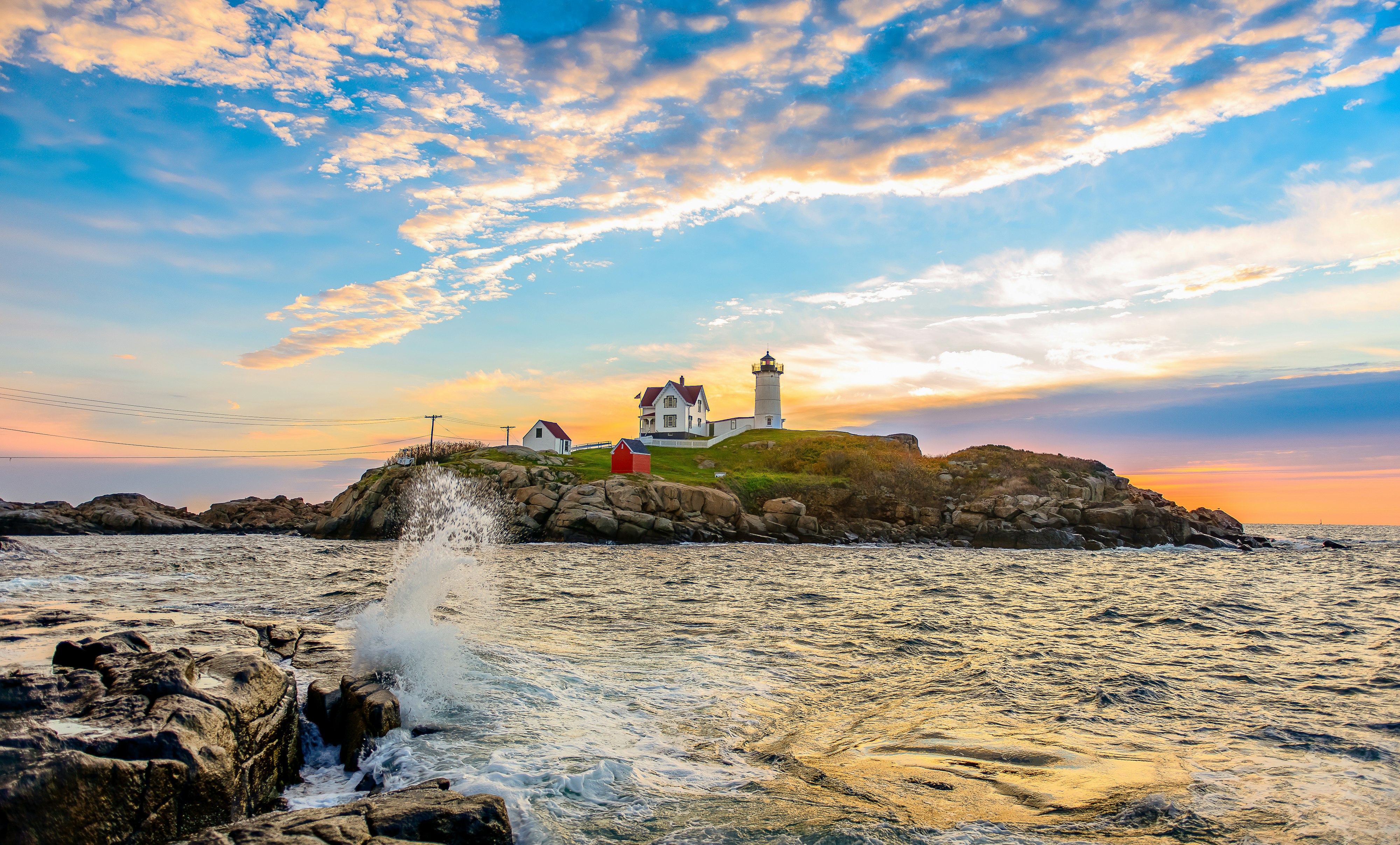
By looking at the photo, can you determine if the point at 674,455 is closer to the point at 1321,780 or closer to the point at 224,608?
the point at 224,608

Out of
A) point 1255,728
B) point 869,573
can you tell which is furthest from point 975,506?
point 1255,728

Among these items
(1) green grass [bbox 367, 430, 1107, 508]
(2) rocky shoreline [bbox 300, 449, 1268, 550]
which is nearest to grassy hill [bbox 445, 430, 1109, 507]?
(1) green grass [bbox 367, 430, 1107, 508]

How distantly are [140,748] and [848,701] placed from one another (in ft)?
25.4

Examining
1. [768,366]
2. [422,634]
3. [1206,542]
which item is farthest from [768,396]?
[422,634]

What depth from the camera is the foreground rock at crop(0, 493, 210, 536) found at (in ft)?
161

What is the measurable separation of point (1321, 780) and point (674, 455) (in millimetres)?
68440

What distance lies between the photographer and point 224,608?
15.2 metres

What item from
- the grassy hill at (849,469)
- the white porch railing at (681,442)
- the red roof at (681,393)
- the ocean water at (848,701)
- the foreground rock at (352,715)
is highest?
the red roof at (681,393)

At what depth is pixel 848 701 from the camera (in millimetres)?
9750

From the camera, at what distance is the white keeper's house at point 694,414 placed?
3290 inches

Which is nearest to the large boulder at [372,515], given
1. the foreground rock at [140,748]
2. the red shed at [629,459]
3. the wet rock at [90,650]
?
the red shed at [629,459]

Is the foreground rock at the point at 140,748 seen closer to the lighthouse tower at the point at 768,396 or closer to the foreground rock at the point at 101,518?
the foreground rock at the point at 101,518

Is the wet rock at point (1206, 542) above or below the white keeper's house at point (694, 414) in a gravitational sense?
below

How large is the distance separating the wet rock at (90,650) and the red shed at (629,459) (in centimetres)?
5139
